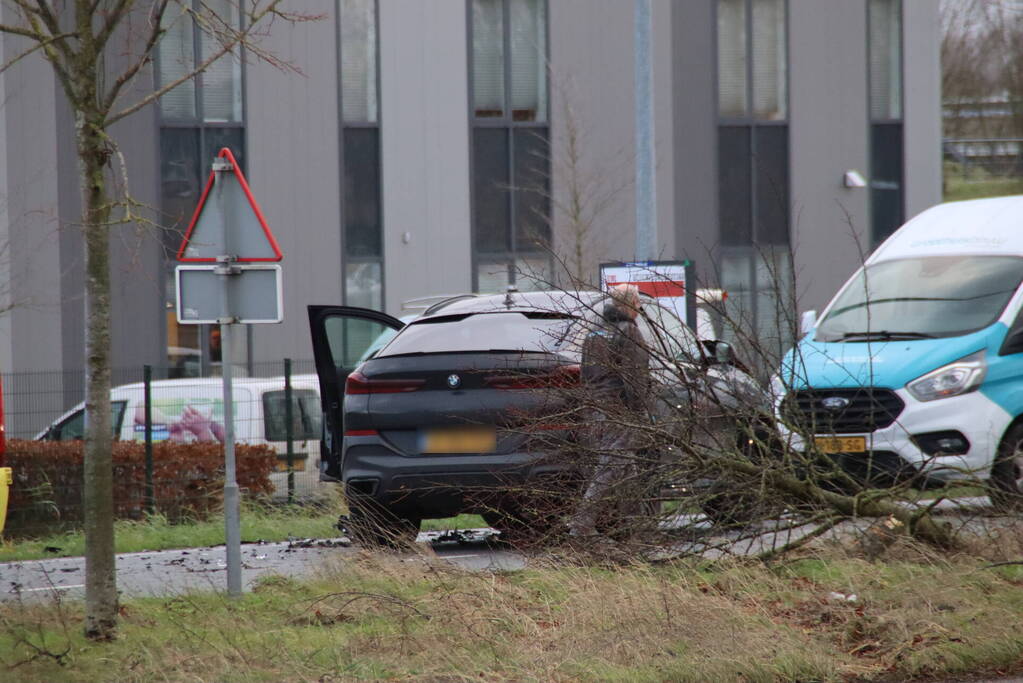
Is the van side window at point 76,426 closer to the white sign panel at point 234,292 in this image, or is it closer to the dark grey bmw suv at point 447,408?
the dark grey bmw suv at point 447,408

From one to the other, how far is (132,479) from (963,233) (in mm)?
7887

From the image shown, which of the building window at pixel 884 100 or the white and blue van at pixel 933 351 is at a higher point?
the building window at pixel 884 100

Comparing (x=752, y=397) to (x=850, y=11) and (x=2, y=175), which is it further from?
Result: (x=850, y=11)

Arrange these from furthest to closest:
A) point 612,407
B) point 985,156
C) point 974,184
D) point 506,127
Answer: point 985,156, point 974,184, point 506,127, point 612,407

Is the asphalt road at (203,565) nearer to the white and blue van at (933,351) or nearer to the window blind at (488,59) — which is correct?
the white and blue van at (933,351)

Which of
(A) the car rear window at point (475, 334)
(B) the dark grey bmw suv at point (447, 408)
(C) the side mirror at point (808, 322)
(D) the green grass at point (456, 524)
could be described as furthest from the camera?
(C) the side mirror at point (808, 322)

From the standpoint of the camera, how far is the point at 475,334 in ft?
29.3

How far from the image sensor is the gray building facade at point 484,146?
23.7 metres

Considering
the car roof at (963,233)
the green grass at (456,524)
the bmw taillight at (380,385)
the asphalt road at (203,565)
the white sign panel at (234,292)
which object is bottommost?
the green grass at (456,524)

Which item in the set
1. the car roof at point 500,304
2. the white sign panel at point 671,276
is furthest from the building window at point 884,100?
the car roof at point 500,304

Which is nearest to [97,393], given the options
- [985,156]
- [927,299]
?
[927,299]

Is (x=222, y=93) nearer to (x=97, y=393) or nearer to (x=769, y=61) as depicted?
(x=769, y=61)

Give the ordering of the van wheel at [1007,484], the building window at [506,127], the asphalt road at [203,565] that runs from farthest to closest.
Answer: the building window at [506,127] < the asphalt road at [203,565] < the van wheel at [1007,484]

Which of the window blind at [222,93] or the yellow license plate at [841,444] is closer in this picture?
the yellow license plate at [841,444]
